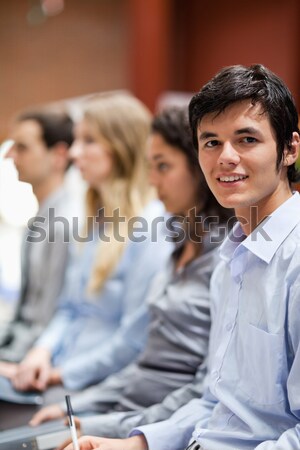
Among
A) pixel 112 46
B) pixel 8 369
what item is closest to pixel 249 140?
pixel 8 369

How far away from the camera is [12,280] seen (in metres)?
2.50

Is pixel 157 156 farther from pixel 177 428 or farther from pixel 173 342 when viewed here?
pixel 177 428

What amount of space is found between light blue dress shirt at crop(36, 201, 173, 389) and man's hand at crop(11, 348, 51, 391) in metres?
0.05

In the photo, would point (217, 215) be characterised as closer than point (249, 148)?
No

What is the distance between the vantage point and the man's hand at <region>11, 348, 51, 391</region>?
1712 mm

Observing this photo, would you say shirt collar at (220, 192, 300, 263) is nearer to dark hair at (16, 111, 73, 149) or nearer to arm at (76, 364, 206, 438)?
arm at (76, 364, 206, 438)

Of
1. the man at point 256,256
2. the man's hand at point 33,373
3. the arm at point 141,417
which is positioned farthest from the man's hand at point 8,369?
the man at point 256,256

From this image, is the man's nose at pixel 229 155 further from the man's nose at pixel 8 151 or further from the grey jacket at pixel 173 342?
the man's nose at pixel 8 151

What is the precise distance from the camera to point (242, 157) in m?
0.95

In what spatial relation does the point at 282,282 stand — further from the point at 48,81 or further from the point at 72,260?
the point at 48,81

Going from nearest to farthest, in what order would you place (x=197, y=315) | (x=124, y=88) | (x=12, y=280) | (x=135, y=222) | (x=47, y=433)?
(x=47, y=433)
(x=197, y=315)
(x=135, y=222)
(x=12, y=280)
(x=124, y=88)

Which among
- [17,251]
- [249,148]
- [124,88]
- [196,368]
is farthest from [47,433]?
[124,88]

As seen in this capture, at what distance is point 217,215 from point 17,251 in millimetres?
1410

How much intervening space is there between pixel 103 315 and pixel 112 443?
792mm
